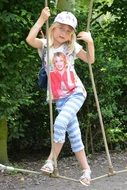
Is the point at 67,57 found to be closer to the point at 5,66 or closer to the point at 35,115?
the point at 5,66

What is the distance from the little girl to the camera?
4.82m

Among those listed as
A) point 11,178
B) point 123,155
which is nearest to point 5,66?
point 11,178

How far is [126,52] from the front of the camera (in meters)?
9.15

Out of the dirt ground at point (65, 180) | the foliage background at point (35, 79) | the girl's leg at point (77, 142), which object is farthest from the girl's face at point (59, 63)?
the foliage background at point (35, 79)

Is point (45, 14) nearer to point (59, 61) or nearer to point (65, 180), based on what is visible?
point (59, 61)

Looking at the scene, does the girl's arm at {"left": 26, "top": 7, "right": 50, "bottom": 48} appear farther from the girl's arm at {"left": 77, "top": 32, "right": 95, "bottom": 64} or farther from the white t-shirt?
Answer: the girl's arm at {"left": 77, "top": 32, "right": 95, "bottom": 64}

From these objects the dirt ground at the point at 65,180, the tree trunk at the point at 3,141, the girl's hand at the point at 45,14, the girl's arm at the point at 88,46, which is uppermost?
the girl's hand at the point at 45,14

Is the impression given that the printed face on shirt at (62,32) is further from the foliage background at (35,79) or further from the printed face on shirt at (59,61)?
the foliage background at (35,79)

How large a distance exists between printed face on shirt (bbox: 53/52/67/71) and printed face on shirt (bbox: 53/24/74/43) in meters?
0.13

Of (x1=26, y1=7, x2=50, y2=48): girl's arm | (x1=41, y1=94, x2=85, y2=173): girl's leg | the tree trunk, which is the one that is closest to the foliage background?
the tree trunk

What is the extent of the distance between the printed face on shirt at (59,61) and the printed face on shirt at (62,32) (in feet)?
0.42

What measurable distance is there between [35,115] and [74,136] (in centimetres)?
426

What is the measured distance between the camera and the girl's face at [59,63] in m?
4.95

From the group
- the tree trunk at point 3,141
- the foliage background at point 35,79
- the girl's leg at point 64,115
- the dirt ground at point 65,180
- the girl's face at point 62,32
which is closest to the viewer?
the girl's leg at point 64,115
